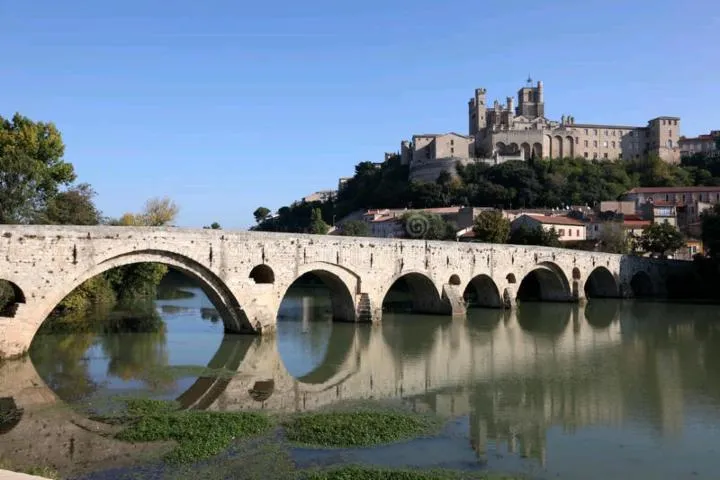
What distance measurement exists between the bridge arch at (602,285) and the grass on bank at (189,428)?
128 feet

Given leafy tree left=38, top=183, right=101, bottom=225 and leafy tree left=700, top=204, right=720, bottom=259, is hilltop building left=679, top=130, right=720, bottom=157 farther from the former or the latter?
leafy tree left=38, top=183, right=101, bottom=225

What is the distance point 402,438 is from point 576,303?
33.3 m

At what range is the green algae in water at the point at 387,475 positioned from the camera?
32.6 feet

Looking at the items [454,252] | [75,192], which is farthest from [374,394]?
[75,192]

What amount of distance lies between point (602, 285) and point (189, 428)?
43.2m

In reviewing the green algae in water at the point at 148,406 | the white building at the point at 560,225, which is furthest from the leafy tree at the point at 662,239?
the green algae in water at the point at 148,406

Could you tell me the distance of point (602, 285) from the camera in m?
49.3

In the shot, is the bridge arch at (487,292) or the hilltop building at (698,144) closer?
the bridge arch at (487,292)

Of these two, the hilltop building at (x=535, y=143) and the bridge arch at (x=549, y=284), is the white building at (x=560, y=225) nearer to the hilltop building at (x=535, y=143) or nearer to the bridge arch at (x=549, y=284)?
the bridge arch at (x=549, y=284)

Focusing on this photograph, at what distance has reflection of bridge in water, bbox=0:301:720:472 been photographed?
40.4ft

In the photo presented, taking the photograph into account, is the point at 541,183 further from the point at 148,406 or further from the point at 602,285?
the point at 148,406

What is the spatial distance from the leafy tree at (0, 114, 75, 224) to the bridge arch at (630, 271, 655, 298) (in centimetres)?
4122

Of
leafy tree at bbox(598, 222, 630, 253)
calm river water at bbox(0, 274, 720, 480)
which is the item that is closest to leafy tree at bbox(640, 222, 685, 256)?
leafy tree at bbox(598, 222, 630, 253)

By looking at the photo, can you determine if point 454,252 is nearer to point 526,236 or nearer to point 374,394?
point 374,394
